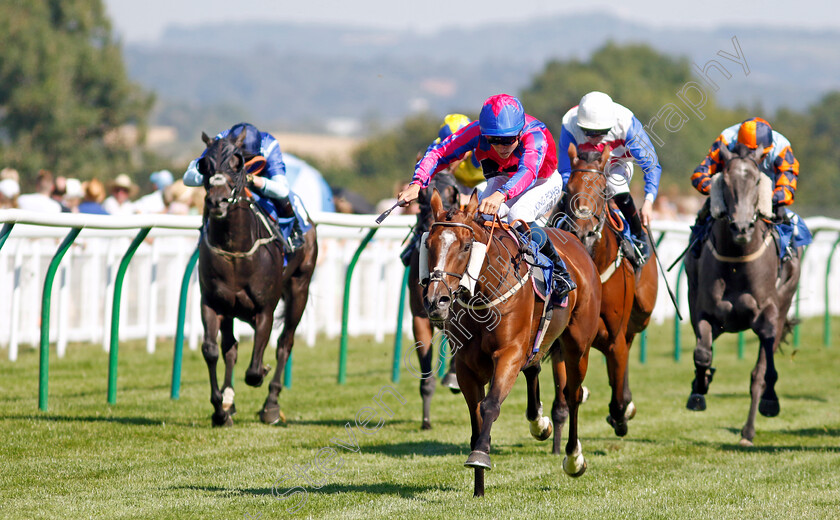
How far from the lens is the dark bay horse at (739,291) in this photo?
6898 millimetres

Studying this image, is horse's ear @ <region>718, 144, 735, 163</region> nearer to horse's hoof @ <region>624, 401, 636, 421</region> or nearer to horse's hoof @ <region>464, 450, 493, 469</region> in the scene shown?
horse's hoof @ <region>624, 401, 636, 421</region>

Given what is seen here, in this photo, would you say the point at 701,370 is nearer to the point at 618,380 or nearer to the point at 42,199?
the point at 618,380

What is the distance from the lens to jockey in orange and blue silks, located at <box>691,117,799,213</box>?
7.13m

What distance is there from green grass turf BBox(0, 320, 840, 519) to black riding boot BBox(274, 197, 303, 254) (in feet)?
3.95

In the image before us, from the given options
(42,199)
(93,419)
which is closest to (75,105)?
(42,199)

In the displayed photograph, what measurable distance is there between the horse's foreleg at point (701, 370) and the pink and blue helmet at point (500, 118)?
7.90 ft

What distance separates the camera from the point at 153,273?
9844 millimetres

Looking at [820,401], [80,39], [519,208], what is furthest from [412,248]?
[80,39]

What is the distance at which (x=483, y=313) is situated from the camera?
4.87m

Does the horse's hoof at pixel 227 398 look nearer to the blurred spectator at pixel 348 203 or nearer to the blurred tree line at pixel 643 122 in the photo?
the blurred spectator at pixel 348 203

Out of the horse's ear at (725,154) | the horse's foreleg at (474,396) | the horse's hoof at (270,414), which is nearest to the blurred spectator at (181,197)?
the horse's hoof at (270,414)

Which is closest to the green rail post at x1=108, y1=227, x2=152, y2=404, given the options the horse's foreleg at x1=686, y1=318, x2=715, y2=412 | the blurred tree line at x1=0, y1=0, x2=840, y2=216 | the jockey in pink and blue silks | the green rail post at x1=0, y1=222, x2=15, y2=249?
the green rail post at x1=0, y1=222, x2=15, y2=249

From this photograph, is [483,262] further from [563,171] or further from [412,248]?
[412,248]

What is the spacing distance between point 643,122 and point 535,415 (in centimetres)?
5224
